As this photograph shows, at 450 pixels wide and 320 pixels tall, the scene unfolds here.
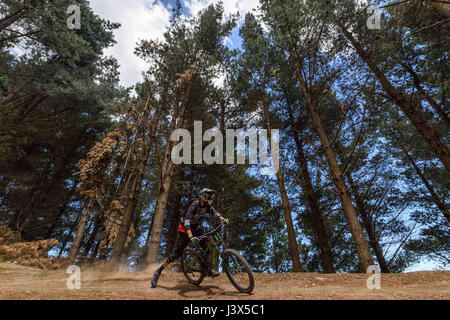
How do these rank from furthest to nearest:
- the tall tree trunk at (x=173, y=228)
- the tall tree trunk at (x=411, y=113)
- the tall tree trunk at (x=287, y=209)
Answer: the tall tree trunk at (x=173, y=228), the tall tree trunk at (x=287, y=209), the tall tree trunk at (x=411, y=113)

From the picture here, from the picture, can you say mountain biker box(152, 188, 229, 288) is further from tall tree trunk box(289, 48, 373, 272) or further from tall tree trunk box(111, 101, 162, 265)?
tall tree trunk box(289, 48, 373, 272)

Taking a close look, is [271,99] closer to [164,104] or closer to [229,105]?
[229,105]

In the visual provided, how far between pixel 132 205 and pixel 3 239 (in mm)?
6834

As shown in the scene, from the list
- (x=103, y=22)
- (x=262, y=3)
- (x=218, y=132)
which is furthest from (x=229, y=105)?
(x=103, y=22)

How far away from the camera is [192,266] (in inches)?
195

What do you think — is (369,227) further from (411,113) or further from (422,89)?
(422,89)

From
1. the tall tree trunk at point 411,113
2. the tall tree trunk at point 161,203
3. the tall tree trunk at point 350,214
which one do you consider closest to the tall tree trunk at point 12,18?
the tall tree trunk at point 161,203

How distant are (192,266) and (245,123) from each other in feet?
29.2

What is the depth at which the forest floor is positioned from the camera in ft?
12.9

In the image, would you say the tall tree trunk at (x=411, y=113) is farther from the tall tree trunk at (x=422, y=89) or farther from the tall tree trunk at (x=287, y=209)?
the tall tree trunk at (x=287, y=209)

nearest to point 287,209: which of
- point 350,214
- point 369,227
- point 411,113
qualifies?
point 350,214

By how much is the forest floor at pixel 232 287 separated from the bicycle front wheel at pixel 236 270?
17 cm

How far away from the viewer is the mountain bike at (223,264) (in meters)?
4.06

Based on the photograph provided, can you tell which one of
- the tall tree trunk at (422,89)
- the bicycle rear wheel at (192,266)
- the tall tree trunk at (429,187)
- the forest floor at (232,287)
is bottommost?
the forest floor at (232,287)
